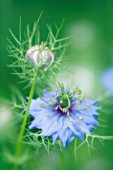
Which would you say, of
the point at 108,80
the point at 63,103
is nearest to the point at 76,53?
the point at 108,80

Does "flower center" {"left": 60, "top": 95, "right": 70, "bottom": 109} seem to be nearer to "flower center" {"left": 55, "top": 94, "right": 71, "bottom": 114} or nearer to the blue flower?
"flower center" {"left": 55, "top": 94, "right": 71, "bottom": 114}

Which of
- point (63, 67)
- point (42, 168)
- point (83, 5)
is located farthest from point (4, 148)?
point (83, 5)

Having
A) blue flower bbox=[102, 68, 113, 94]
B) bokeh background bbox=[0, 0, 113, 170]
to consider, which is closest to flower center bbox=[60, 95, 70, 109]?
bokeh background bbox=[0, 0, 113, 170]

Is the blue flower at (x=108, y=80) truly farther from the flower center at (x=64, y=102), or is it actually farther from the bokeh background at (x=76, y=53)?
the flower center at (x=64, y=102)

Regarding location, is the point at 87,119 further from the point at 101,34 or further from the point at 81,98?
the point at 101,34

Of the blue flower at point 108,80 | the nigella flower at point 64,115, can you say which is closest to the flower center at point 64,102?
the nigella flower at point 64,115
